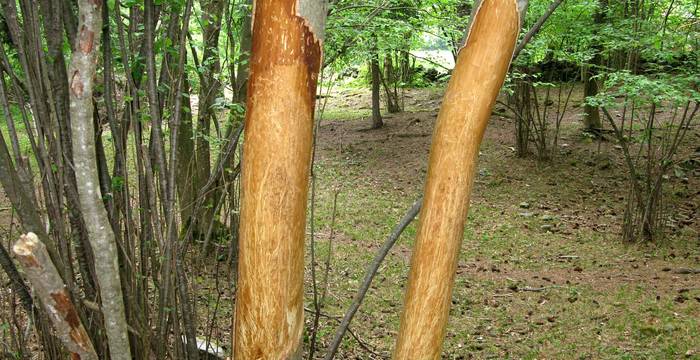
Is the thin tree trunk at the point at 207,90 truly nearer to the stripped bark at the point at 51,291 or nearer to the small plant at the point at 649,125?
the stripped bark at the point at 51,291

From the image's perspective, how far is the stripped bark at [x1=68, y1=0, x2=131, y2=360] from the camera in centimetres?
146

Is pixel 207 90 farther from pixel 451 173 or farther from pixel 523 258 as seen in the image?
pixel 523 258

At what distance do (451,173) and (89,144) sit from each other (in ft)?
2.83

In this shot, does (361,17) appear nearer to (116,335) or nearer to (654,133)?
(116,335)

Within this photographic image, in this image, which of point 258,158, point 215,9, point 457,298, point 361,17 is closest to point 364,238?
point 457,298

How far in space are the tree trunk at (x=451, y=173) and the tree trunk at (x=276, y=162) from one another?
31cm

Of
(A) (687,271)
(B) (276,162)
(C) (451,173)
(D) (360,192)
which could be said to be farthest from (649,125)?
(B) (276,162)

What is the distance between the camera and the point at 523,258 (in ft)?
18.9

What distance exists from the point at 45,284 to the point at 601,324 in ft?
12.5

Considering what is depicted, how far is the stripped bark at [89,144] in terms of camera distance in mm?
1460

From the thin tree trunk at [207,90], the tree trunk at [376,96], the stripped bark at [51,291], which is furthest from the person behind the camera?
the tree trunk at [376,96]

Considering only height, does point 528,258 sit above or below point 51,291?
below

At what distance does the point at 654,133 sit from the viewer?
8.13 metres

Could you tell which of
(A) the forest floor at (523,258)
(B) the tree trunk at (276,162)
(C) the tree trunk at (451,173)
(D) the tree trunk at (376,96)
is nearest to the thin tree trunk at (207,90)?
(A) the forest floor at (523,258)
